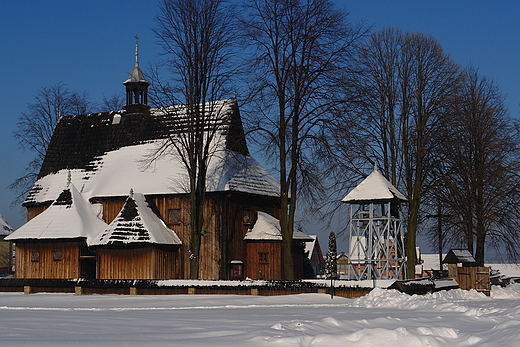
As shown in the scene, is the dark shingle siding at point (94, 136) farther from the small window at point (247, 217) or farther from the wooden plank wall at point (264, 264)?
the wooden plank wall at point (264, 264)

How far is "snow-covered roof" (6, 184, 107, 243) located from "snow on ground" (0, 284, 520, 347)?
506 inches

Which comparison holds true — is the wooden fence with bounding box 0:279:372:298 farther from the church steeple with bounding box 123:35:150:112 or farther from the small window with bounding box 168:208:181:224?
the church steeple with bounding box 123:35:150:112

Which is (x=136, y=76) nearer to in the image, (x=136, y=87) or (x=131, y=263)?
(x=136, y=87)

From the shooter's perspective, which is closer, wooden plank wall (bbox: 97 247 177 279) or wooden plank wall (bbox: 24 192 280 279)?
wooden plank wall (bbox: 97 247 177 279)

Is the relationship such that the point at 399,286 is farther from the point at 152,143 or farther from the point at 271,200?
the point at 152,143

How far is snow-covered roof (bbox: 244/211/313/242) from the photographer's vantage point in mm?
37188

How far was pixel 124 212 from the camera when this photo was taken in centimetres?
3603

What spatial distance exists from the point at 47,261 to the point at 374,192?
776 inches

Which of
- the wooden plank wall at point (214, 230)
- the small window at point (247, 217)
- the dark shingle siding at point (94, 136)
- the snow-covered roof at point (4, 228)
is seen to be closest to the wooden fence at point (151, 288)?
the wooden plank wall at point (214, 230)

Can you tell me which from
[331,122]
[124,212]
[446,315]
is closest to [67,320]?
[446,315]

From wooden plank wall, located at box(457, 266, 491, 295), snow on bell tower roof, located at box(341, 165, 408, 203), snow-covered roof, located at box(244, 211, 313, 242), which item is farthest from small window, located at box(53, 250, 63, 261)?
wooden plank wall, located at box(457, 266, 491, 295)

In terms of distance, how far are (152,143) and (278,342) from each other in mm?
29291

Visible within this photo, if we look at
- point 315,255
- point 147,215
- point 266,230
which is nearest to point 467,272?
point 266,230

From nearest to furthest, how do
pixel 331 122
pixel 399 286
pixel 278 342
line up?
→ pixel 278 342, pixel 399 286, pixel 331 122
